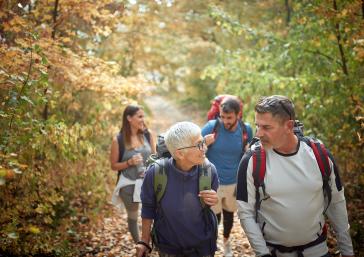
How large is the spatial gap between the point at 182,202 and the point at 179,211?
0.25 ft

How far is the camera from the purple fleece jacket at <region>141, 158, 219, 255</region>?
306 cm

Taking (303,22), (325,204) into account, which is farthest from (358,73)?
(325,204)

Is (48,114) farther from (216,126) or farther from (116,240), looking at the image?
(216,126)

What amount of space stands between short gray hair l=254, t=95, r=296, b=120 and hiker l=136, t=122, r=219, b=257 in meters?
0.59

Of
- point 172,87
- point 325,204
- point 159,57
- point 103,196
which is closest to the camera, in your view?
point 325,204

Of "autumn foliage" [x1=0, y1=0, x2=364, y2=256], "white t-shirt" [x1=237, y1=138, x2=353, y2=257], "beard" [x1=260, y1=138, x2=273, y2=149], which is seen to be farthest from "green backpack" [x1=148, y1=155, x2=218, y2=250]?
"autumn foliage" [x1=0, y1=0, x2=364, y2=256]

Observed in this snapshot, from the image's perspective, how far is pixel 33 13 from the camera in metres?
5.73

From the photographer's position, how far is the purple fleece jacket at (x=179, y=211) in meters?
3.06

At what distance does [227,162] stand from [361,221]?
246 centimetres

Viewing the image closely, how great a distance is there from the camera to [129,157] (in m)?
5.27

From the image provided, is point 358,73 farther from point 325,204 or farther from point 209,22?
point 209,22

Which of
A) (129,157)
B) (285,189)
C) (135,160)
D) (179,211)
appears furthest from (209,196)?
(129,157)

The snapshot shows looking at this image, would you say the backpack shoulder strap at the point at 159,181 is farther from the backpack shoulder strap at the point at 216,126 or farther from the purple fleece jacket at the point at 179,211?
the backpack shoulder strap at the point at 216,126

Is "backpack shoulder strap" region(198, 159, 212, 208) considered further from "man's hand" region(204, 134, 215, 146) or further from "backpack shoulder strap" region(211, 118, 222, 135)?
"backpack shoulder strap" region(211, 118, 222, 135)
